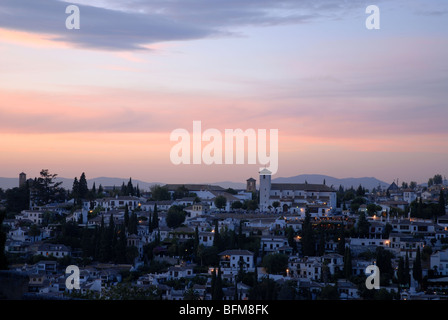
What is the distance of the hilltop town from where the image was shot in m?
→ 28.3

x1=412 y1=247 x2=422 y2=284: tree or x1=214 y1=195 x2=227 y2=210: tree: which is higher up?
x1=214 y1=195 x2=227 y2=210: tree

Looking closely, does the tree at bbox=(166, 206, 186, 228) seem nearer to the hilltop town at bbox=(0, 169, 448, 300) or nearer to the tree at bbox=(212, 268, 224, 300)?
the hilltop town at bbox=(0, 169, 448, 300)

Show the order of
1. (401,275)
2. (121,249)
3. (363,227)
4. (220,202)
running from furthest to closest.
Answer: (220,202), (363,227), (121,249), (401,275)

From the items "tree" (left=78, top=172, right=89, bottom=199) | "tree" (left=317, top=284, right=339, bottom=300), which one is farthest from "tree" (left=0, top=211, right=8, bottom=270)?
"tree" (left=78, top=172, right=89, bottom=199)

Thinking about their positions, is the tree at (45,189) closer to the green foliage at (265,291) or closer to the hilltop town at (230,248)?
the hilltop town at (230,248)

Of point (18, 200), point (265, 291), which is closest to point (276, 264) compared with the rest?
point (265, 291)

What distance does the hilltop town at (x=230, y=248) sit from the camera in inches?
1115

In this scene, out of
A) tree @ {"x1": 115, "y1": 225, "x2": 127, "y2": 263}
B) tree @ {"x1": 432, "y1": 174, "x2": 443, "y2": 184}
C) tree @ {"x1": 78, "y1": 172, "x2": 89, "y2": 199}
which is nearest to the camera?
tree @ {"x1": 115, "y1": 225, "x2": 127, "y2": 263}

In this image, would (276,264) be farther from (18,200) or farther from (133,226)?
(18,200)

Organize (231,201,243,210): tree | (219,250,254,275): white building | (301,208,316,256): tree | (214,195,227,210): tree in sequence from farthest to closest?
(231,201,243,210): tree
(214,195,227,210): tree
(301,208,316,256): tree
(219,250,254,275): white building

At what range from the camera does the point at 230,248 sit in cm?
3472

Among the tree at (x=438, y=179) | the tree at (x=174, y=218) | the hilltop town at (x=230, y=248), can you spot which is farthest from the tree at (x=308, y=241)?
the tree at (x=438, y=179)

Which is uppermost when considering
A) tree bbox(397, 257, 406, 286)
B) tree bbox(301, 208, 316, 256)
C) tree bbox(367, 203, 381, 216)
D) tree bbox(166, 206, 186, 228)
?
tree bbox(367, 203, 381, 216)

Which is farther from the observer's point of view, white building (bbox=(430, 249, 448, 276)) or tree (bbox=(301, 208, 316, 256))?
tree (bbox=(301, 208, 316, 256))
